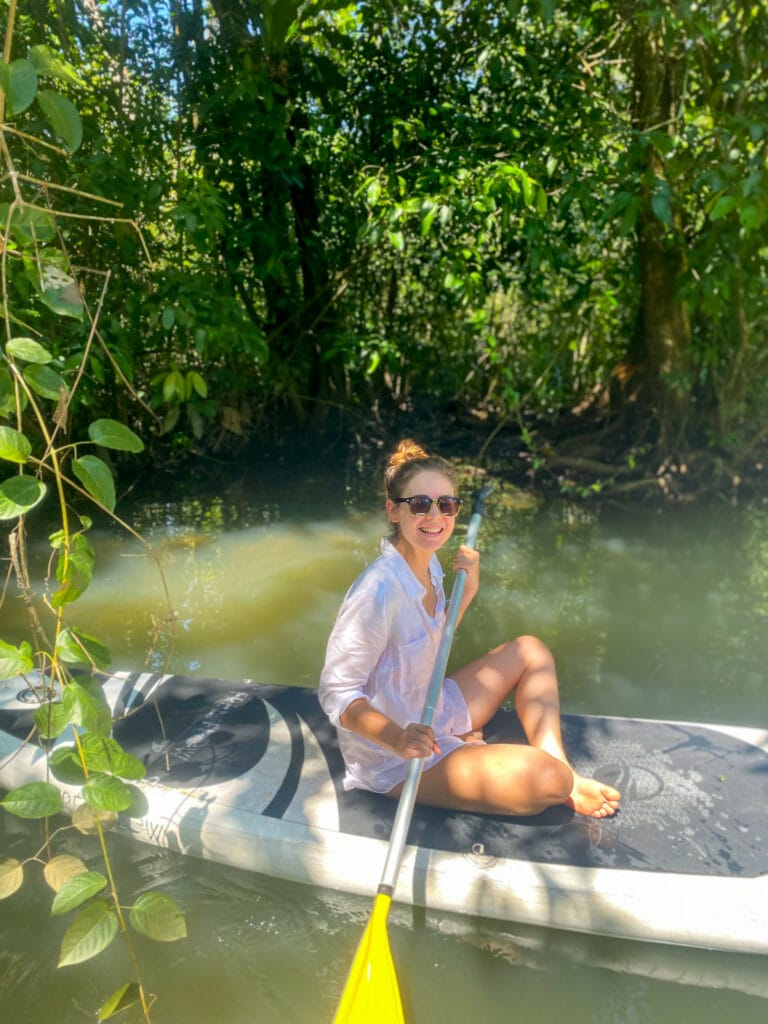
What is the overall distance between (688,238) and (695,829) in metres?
4.83

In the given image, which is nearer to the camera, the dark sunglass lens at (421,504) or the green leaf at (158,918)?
the green leaf at (158,918)

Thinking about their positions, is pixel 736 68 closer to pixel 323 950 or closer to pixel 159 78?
pixel 159 78

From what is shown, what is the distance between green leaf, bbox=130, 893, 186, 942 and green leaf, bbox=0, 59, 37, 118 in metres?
1.18

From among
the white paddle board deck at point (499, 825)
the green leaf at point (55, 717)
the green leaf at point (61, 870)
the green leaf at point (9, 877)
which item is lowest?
the white paddle board deck at point (499, 825)

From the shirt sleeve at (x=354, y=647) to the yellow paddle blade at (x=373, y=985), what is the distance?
468 millimetres

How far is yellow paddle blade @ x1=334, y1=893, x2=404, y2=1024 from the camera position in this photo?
75.0 inches

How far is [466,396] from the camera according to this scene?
786 cm

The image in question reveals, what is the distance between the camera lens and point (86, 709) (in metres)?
1.41

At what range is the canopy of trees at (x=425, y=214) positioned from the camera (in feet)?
15.8

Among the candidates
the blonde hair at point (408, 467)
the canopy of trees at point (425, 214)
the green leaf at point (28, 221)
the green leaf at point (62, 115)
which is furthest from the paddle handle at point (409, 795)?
the canopy of trees at point (425, 214)

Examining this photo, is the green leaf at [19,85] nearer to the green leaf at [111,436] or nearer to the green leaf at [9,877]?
the green leaf at [111,436]

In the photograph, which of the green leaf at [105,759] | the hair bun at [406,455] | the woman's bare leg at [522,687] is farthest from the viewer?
the woman's bare leg at [522,687]

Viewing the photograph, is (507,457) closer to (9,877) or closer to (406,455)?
(406,455)

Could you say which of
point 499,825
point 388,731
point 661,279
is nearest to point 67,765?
point 388,731
